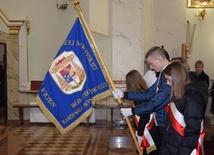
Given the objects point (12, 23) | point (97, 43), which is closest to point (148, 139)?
point (97, 43)

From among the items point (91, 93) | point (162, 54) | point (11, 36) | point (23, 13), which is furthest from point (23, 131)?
point (162, 54)

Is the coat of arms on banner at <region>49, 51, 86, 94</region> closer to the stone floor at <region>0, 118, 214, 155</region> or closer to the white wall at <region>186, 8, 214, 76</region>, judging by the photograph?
the stone floor at <region>0, 118, 214, 155</region>

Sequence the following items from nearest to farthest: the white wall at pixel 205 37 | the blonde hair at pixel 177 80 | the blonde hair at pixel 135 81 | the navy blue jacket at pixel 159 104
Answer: the blonde hair at pixel 177 80 → the navy blue jacket at pixel 159 104 → the blonde hair at pixel 135 81 → the white wall at pixel 205 37

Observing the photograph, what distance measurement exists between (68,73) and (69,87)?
0.56 feet

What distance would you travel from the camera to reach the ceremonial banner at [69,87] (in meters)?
3.98

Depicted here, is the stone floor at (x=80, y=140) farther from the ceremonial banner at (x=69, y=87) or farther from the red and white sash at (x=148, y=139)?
the ceremonial banner at (x=69, y=87)

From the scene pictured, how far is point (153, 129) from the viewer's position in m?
3.92

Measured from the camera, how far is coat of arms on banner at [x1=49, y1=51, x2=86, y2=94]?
3980mm

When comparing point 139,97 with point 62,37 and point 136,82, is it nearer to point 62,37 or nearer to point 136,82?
point 136,82

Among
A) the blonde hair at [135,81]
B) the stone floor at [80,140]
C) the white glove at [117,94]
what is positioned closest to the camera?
Answer: the white glove at [117,94]

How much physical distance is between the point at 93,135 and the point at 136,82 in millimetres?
3751

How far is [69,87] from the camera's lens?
13.1 ft

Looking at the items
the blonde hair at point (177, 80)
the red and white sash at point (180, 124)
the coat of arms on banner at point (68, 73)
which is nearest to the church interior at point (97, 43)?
the coat of arms on banner at point (68, 73)

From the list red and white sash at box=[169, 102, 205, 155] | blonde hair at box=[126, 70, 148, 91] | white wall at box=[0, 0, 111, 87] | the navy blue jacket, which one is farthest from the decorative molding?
red and white sash at box=[169, 102, 205, 155]
